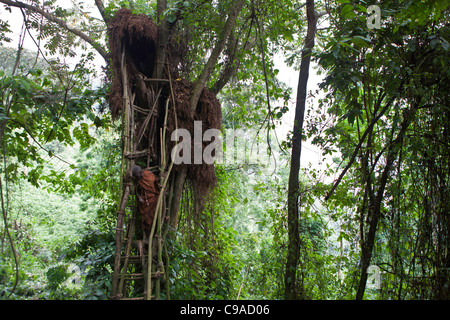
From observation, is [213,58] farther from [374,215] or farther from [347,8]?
[374,215]

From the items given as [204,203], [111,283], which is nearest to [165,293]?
[111,283]

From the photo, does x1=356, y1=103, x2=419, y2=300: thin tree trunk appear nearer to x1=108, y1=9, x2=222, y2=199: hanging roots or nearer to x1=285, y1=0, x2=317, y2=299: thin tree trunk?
x1=285, y1=0, x2=317, y2=299: thin tree trunk

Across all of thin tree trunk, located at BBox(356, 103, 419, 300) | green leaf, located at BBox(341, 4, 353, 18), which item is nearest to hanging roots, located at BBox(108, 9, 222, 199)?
thin tree trunk, located at BBox(356, 103, 419, 300)

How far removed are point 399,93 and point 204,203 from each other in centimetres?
212

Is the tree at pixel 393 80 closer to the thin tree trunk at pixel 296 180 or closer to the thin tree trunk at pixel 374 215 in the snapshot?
the thin tree trunk at pixel 374 215

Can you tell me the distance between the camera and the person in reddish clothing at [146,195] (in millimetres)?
2736

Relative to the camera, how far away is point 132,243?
2758 millimetres

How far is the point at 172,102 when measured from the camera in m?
3.21

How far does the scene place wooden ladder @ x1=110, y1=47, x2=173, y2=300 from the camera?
244 cm

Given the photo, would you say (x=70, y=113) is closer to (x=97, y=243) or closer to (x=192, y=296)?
(x=97, y=243)

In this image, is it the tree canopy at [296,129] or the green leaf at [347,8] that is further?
the tree canopy at [296,129]

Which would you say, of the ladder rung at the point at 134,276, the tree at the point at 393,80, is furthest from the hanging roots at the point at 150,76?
the tree at the point at 393,80

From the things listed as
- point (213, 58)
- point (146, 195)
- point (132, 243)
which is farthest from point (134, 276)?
point (213, 58)

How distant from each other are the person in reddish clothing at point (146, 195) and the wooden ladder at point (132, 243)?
2.2 inches
